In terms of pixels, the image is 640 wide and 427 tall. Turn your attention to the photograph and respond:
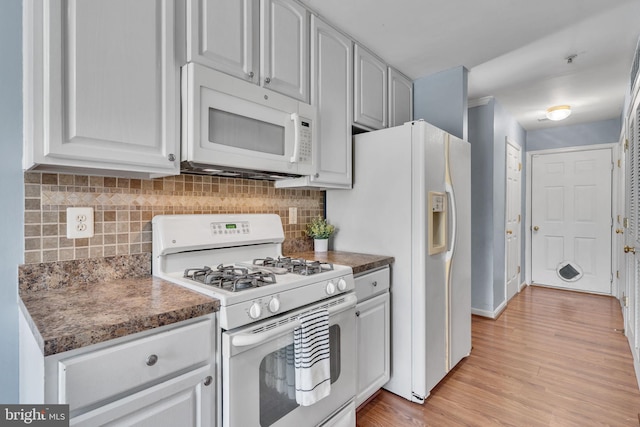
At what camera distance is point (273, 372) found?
1.30 meters

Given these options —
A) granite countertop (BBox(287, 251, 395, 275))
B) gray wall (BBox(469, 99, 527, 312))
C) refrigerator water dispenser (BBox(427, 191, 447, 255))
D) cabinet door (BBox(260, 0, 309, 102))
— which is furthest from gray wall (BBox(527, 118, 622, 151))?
cabinet door (BBox(260, 0, 309, 102))

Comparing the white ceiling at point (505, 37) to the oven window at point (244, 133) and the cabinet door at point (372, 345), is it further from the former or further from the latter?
the cabinet door at point (372, 345)

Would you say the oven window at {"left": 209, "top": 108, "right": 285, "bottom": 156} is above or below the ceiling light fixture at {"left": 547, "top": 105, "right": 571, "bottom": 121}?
below

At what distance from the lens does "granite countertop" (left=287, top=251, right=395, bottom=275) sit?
1842 mm

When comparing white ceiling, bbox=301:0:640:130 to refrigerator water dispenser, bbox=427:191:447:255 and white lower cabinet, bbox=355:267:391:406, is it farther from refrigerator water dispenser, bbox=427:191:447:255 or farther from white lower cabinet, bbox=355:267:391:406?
white lower cabinet, bbox=355:267:391:406

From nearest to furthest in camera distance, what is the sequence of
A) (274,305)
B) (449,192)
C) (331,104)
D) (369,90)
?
(274,305), (331,104), (449,192), (369,90)

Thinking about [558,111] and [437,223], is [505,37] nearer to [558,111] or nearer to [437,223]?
[437,223]

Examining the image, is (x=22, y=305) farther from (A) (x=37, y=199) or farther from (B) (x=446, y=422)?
(B) (x=446, y=422)

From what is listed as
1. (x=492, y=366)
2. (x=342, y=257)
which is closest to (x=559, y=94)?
(x=492, y=366)

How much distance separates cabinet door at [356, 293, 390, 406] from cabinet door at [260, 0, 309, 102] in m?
1.26

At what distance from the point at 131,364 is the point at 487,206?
3.66 m

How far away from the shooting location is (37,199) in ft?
4.08

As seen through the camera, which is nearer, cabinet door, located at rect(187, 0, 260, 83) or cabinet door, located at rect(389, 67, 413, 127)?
cabinet door, located at rect(187, 0, 260, 83)

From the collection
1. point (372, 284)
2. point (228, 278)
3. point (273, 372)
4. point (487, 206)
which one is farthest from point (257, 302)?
point (487, 206)
